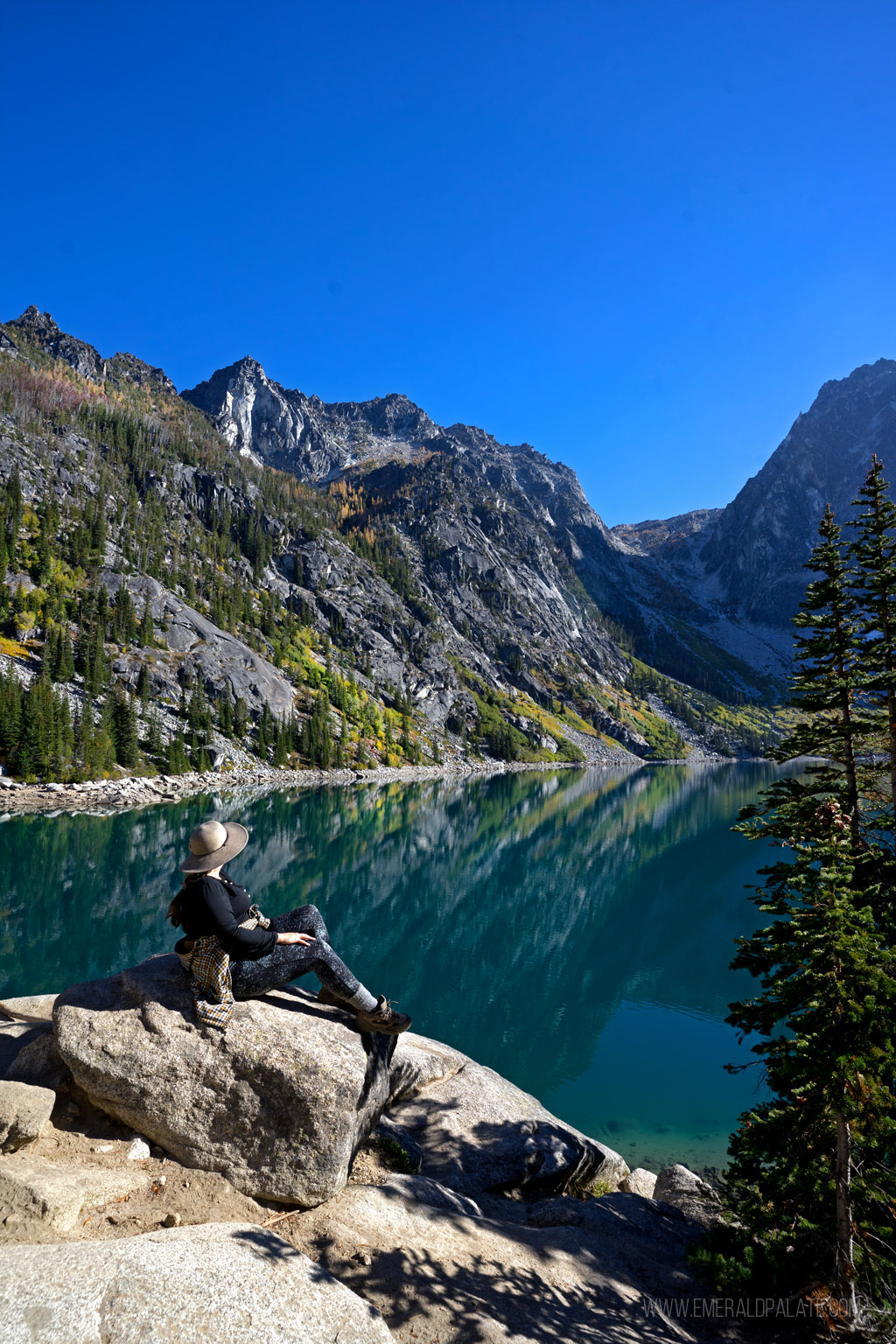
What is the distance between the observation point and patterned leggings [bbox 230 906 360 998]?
804 centimetres

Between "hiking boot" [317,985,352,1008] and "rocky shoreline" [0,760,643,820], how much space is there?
6731cm

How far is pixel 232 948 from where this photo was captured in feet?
25.3

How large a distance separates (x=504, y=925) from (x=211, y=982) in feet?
126

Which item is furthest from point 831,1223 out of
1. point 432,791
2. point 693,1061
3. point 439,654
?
point 439,654

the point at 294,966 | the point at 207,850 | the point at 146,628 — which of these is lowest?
the point at 294,966

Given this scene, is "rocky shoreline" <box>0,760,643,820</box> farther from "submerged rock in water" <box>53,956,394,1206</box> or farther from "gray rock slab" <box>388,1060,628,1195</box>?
"submerged rock in water" <box>53,956,394,1206</box>

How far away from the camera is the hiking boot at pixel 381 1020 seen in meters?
8.62

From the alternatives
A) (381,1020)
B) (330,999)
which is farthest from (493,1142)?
(330,999)

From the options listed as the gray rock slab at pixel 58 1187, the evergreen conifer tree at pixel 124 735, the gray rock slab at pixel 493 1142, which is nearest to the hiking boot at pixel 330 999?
the gray rock slab at pixel 58 1187

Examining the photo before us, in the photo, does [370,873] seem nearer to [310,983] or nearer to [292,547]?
[310,983]

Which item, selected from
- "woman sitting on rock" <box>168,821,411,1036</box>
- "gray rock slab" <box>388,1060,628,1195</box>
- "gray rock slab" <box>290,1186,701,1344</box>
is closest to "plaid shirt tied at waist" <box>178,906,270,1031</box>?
"woman sitting on rock" <box>168,821,411,1036</box>

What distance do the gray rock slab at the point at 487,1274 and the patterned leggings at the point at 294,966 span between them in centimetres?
235

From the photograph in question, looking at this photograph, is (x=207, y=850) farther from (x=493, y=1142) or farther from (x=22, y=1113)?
(x=493, y=1142)

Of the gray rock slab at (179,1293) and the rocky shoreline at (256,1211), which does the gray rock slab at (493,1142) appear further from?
the gray rock slab at (179,1293)
